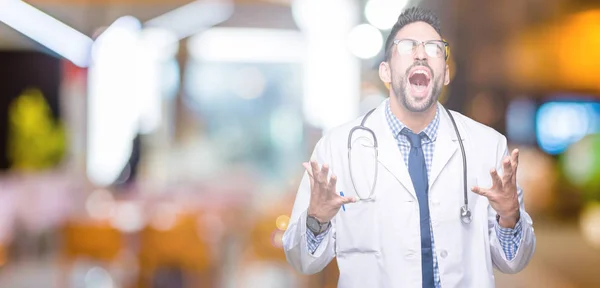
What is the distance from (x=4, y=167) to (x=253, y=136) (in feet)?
15.9

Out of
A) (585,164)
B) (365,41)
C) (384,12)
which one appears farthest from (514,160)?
(585,164)

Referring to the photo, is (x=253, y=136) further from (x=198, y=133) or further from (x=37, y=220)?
(x=37, y=220)

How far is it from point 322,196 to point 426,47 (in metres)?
0.42

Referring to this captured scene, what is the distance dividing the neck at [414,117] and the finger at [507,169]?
0.74 feet

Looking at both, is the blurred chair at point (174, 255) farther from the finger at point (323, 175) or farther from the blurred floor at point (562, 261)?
the finger at point (323, 175)

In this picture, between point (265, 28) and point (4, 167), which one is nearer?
point (265, 28)

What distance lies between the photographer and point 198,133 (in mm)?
9469

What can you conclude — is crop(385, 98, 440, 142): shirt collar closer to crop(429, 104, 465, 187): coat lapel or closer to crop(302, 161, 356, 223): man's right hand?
crop(429, 104, 465, 187): coat lapel

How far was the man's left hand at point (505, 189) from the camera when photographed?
1.68 m

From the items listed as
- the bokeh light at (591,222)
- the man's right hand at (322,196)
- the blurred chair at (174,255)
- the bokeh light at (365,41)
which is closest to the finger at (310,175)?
the man's right hand at (322,196)

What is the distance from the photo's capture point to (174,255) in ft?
19.9

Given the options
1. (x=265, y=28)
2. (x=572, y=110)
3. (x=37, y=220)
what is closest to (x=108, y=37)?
(x=265, y=28)

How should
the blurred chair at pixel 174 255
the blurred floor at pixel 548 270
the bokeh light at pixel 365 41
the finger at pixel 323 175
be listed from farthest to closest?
the blurred floor at pixel 548 270
the blurred chair at pixel 174 255
the bokeh light at pixel 365 41
the finger at pixel 323 175

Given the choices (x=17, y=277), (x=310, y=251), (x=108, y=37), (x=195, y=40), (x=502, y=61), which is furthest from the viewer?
(x=502, y=61)
